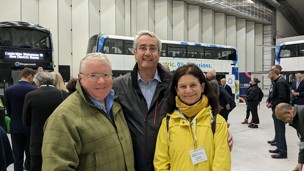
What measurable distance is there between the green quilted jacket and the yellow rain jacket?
252 mm

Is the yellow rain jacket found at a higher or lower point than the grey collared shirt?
lower

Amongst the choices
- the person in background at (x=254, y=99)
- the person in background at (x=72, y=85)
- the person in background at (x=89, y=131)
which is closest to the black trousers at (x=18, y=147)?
the person in background at (x=72, y=85)

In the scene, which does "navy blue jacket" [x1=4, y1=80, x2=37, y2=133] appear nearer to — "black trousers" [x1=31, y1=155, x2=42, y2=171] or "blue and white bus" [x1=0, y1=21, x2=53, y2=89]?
"black trousers" [x1=31, y1=155, x2=42, y2=171]

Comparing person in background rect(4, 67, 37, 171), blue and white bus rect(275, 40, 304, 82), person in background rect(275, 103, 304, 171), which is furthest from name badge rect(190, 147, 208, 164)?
Result: blue and white bus rect(275, 40, 304, 82)

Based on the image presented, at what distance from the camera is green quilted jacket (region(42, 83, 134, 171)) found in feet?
4.43

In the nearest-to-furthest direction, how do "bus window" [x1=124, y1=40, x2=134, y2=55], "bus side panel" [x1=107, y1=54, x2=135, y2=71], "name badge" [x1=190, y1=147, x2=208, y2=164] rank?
"name badge" [x1=190, y1=147, x2=208, y2=164]
"bus side panel" [x1=107, y1=54, x2=135, y2=71]
"bus window" [x1=124, y1=40, x2=134, y2=55]

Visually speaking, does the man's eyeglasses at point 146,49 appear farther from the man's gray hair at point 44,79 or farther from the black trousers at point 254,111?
the black trousers at point 254,111

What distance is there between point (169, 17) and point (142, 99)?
18321 mm

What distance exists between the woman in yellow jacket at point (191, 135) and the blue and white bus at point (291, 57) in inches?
600

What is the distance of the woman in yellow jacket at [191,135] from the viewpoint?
5.66ft

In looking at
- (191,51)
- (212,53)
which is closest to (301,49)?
(212,53)

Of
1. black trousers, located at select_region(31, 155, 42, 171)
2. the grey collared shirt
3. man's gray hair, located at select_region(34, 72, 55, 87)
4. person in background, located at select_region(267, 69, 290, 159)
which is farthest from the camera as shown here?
person in background, located at select_region(267, 69, 290, 159)

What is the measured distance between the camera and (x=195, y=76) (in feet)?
6.01

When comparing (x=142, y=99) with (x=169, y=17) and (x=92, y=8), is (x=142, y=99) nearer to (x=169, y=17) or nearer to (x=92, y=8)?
(x=92, y=8)
